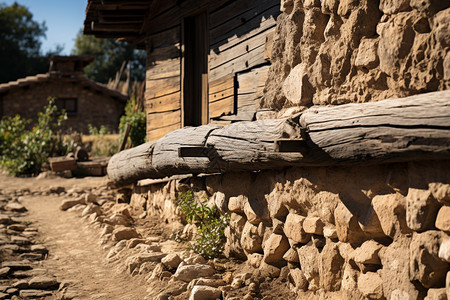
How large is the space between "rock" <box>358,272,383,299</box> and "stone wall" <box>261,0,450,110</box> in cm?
110

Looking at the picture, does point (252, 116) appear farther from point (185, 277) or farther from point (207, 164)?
→ point (185, 277)

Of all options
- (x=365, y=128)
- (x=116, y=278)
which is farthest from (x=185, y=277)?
(x=365, y=128)

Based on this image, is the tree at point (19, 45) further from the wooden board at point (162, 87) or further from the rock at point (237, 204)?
the rock at point (237, 204)

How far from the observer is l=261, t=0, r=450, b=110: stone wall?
2713mm

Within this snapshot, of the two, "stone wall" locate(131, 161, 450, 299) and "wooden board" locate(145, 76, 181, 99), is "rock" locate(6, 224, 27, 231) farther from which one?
"stone wall" locate(131, 161, 450, 299)

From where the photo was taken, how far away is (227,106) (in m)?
5.85

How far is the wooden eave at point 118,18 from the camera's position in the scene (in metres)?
7.39

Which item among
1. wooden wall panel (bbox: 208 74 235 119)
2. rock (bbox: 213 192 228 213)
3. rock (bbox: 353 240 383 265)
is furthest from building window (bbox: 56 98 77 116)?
rock (bbox: 353 240 383 265)

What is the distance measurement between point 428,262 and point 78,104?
64.8ft

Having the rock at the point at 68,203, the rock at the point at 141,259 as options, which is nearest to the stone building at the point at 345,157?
the rock at the point at 141,259

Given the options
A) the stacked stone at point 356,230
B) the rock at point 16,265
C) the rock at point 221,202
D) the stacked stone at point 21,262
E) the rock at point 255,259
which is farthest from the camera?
the rock at point 16,265

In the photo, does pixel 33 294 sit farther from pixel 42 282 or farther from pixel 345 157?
pixel 345 157

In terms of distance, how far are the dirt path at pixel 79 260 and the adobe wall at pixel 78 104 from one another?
1313 cm

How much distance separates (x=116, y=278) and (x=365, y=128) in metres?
2.92
